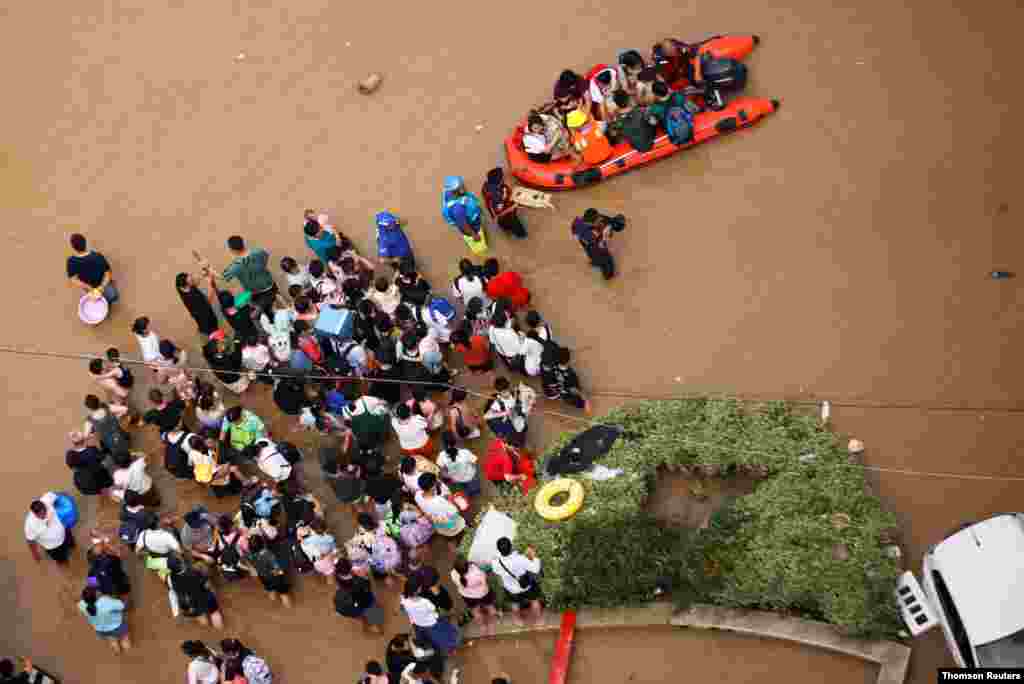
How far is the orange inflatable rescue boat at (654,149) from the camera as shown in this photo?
49.1 feet

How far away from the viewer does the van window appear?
1039cm

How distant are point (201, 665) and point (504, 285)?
16.4ft

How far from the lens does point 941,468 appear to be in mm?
11891

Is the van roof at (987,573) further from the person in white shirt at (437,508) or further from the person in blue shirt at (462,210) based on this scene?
the person in blue shirt at (462,210)

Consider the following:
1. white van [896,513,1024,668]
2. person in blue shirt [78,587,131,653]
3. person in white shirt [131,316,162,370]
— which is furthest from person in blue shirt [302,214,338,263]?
white van [896,513,1024,668]

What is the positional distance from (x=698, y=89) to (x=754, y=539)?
6167 millimetres

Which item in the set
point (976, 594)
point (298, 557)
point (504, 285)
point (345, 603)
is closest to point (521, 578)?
point (345, 603)

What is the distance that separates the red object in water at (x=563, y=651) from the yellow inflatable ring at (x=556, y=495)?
0.92 metres

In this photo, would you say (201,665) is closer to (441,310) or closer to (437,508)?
(437,508)

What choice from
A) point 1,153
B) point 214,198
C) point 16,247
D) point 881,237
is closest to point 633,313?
point 881,237

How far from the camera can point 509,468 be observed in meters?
12.5

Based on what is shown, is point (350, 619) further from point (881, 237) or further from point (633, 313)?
point (881, 237)

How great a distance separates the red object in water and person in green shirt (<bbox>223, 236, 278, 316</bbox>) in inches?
196

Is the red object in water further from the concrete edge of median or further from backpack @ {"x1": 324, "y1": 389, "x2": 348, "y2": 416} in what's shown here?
backpack @ {"x1": 324, "y1": 389, "x2": 348, "y2": 416}
